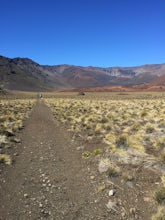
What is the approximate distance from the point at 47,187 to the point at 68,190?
670 millimetres

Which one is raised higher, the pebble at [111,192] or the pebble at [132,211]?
the pebble at [111,192]

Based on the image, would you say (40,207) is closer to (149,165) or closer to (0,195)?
(0,195)

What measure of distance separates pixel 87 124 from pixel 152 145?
6.95 metres

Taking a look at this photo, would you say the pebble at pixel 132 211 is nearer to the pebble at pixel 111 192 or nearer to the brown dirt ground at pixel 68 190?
the brown dirt ground at pixel 68 190

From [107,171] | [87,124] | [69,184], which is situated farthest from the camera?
[87,124]

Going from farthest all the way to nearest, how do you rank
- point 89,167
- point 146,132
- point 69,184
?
point 146,132 → point 89,167 → point 69,184

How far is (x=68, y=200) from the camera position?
6500 mm

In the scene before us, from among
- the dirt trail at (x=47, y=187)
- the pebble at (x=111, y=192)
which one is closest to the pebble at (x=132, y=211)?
the dirt trail at (x=47, y=187)

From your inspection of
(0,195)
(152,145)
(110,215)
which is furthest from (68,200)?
(152,145)

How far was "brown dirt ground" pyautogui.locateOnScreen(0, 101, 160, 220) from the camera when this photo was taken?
590 cm

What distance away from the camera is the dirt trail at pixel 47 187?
19.4 feet

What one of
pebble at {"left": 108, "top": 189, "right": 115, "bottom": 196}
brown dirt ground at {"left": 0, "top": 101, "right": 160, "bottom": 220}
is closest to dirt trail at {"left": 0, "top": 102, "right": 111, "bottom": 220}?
brown dirt ground at {"left": 0, "top": 101, "right": 160, "bottom": 220}

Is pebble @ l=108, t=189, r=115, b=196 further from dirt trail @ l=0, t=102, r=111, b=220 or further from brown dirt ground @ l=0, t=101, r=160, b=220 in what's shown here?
dirt trail @ l=0, t=102, r=111, b=220

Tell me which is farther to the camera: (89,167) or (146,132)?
(146,132)
